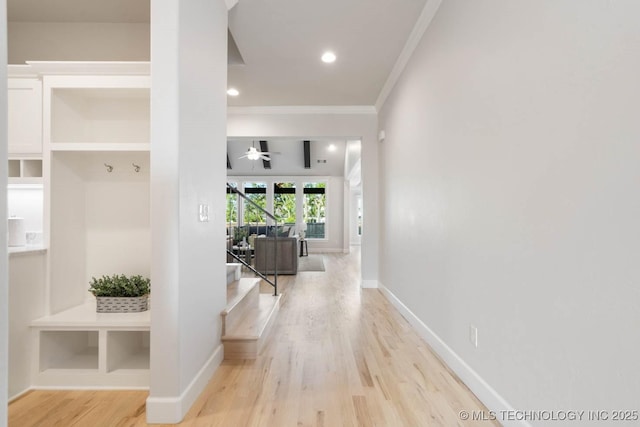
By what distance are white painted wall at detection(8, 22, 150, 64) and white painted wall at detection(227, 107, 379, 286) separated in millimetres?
2657

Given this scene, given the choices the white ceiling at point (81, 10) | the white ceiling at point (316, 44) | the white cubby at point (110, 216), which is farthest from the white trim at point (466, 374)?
the white ceiling at point (81, 10)

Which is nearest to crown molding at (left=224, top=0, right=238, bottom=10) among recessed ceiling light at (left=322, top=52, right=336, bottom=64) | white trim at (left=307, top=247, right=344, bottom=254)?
recessed ceiling light at (left=322, top=52, right=336, bottom=64)

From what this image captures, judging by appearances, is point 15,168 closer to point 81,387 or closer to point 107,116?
point 107,116

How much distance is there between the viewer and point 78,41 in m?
2.79

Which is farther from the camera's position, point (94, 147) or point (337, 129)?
point (337, 129)

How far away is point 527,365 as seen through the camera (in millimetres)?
1551

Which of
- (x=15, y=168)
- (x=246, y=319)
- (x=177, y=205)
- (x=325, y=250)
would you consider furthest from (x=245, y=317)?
(x=325, y=250)

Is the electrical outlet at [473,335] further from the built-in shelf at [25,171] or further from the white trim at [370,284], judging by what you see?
the white trim at [370,284]

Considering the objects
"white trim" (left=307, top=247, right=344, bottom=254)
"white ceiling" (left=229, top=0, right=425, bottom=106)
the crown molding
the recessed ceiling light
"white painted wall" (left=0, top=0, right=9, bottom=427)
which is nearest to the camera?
"white painted wall" (left=0, top=0, right=9, bottom=427)

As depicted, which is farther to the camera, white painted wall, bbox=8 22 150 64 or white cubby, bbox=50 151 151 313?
white painted wall, bbox=8 22 150 64

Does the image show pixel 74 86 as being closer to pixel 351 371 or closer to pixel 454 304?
pixel 351 371

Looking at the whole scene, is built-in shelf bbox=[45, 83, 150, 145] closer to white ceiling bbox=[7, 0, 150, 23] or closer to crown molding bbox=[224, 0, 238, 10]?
white ceiling bbox=[7, 0, 150, 23]

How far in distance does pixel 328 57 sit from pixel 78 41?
2.30 metres

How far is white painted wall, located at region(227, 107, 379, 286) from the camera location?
213 inches
